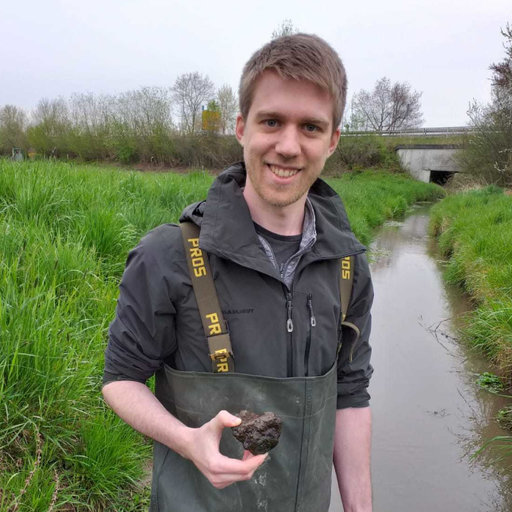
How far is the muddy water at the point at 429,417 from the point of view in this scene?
3.31 metres

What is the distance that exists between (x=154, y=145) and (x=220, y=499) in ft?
101

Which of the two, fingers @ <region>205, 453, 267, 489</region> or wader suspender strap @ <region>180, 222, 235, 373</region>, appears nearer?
fingers @ <region>205, 453, 267, 489</region>

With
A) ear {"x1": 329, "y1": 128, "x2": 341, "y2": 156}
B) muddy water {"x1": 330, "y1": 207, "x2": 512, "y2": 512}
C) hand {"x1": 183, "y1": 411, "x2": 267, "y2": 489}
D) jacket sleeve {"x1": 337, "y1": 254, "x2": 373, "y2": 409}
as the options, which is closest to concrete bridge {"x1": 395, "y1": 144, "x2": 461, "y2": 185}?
muddy water {"x1": 330, "y1": 207, "x2": 512, "y2": 512}

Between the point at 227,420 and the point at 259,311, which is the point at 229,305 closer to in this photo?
the point at 259,311

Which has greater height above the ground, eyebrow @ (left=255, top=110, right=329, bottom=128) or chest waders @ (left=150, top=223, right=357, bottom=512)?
eyebrow @ (left=255, top=110, right=329, bottom=128)

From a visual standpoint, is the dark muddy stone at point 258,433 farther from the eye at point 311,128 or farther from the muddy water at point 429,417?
the muddy water at point 429,417

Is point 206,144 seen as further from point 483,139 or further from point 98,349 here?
point 98,349

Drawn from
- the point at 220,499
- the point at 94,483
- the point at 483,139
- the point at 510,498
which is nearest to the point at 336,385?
the point at 220,499

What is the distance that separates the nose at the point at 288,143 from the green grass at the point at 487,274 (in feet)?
12.2

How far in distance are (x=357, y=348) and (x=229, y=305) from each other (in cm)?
60

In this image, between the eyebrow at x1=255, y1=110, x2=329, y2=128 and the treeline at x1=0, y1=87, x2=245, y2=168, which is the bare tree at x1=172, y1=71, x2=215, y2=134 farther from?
the eyebrow at x1=255, y1=110, x2=329, y2=128

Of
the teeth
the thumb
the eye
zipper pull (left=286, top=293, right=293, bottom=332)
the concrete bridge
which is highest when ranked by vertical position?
the concrete bridge

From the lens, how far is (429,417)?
166 inches

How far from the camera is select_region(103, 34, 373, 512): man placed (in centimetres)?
144
